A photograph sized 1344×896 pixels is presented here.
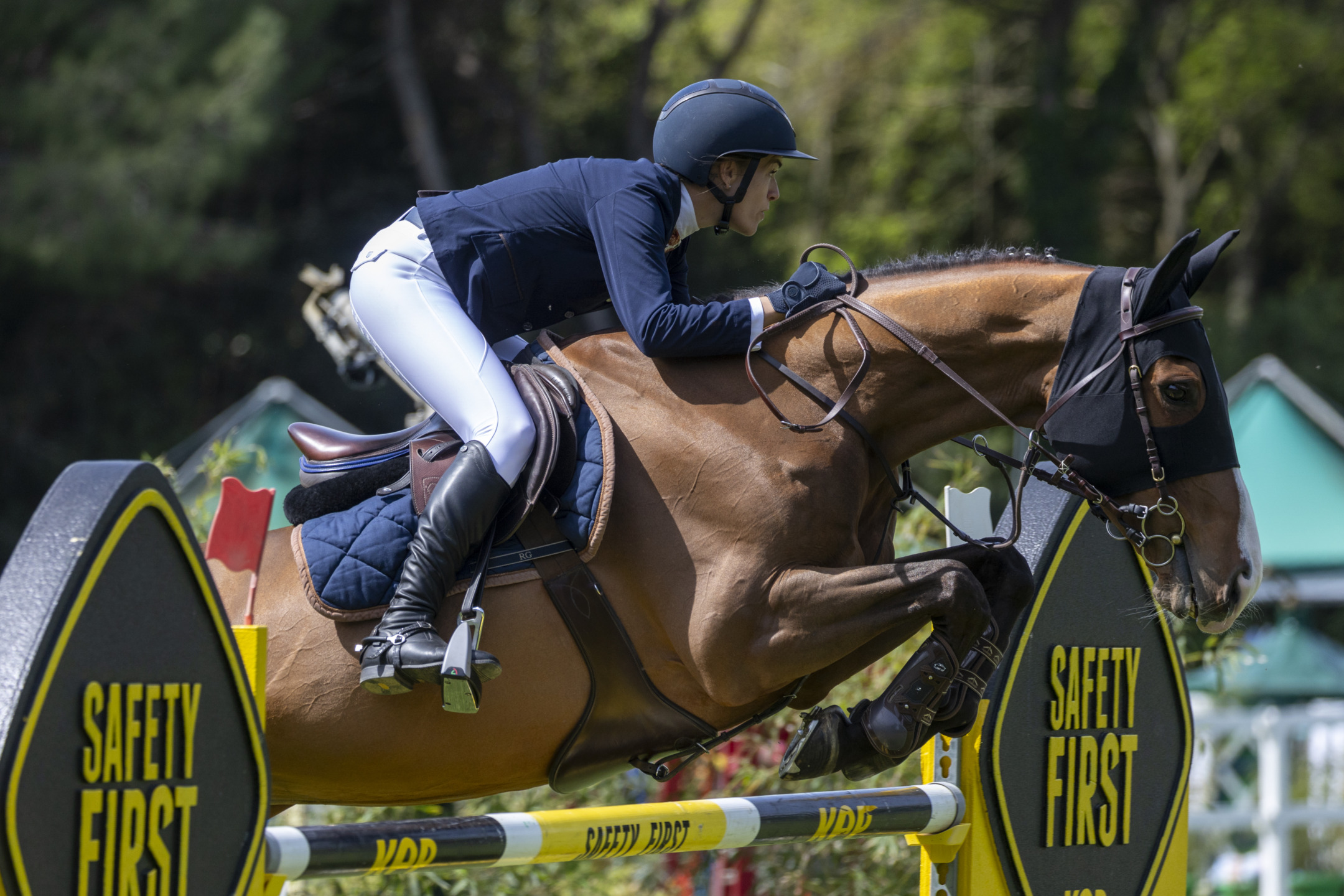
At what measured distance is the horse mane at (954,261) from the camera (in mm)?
2967

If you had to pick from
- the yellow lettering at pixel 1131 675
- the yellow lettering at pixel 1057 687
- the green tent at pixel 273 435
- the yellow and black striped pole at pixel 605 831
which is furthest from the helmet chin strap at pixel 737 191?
the green tent at pixel 273 435

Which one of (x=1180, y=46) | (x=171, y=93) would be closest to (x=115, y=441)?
(x=171, y=93)

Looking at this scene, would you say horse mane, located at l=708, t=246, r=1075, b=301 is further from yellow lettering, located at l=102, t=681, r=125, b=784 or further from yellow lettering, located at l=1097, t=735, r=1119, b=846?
yellow lettering, located at l=102, t=681, r=125, b=784

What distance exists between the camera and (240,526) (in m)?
2.61

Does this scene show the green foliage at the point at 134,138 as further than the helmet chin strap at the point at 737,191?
Yes

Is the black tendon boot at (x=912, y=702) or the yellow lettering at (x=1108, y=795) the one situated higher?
the black tendon boot at (x=912, y=702)

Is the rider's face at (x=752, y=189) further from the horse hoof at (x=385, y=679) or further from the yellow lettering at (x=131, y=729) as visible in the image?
the yellow lettering at (x=131, y=729)

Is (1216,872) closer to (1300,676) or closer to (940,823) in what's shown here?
(1300,676)

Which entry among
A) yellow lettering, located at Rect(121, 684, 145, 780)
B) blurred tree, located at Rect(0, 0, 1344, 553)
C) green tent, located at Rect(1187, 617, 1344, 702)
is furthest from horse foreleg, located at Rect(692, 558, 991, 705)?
blurred tree, located at Rect(0, 0, 1344, 553)

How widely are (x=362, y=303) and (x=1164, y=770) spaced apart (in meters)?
2.29

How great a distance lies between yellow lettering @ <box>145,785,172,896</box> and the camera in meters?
2.02

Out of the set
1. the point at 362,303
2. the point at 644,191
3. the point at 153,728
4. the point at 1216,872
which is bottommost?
the point at 1216,872

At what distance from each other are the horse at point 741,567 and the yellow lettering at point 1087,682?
1.95 ft

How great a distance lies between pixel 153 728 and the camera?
2031 millimetres
